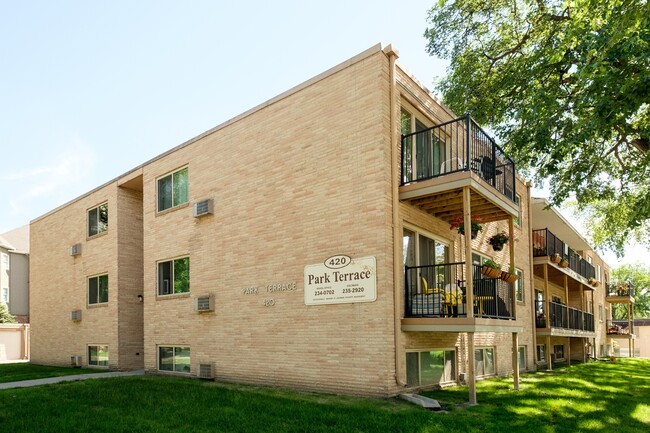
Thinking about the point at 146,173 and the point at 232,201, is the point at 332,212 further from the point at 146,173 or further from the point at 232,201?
the point at 146,173

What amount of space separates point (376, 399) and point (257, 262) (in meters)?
4.71

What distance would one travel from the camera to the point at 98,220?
20609mm

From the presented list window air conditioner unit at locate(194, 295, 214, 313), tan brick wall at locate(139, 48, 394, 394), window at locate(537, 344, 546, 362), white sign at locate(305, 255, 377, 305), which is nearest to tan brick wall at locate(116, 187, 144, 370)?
tan brick wall at locate(139, 48, 394, 394)

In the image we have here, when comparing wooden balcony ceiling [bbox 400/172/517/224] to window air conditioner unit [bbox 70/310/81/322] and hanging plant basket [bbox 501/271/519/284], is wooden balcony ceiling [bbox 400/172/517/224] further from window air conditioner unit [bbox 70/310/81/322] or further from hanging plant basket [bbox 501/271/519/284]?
window air conditioner unit [bbox 70/310/81/322]

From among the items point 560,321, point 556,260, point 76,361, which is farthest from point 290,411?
point 560,321

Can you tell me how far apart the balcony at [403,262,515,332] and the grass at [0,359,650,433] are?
1522 millimetres

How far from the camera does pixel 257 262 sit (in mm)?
13375

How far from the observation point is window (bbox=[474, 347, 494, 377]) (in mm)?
15145

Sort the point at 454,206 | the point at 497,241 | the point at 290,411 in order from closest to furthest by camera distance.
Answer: the point at 290,411
the point at 454,206
the point at 497,241

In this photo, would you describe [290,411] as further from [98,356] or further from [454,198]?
[98,356]

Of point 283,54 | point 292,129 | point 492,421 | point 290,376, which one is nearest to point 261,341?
point 290,376

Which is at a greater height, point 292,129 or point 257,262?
point 292,129

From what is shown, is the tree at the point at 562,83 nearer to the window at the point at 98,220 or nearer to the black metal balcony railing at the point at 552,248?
the black metal balcony railing at the point at 552,248

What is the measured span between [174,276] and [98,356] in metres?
5.80
